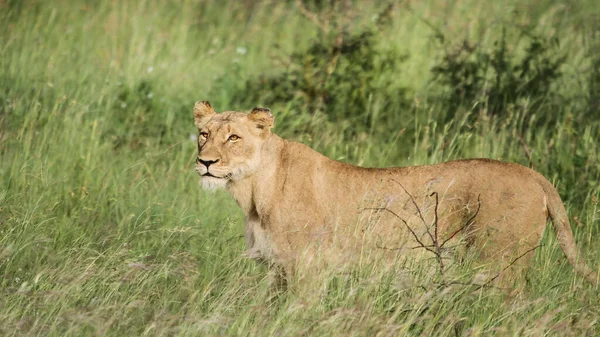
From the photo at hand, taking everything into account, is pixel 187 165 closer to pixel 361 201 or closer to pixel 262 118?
pixel 262 118

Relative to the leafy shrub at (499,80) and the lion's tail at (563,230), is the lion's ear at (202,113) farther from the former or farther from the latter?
the leafy shrub at (499,80)

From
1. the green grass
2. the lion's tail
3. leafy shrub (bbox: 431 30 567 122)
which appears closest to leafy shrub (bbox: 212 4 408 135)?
the green grass

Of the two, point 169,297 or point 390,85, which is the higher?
point 390,85

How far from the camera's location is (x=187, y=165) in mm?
6555

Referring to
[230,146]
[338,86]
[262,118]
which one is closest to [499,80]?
[338,86]

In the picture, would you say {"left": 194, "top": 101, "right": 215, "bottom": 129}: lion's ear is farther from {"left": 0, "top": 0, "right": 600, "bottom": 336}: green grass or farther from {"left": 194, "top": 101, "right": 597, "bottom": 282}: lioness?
{"left": 0, "top": 0, "right": 600, "bottom": 336}: green grass

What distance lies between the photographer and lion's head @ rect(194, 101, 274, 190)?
16.0 feet

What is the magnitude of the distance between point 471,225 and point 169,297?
1546 mm

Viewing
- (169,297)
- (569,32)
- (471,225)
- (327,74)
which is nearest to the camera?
(169,297)

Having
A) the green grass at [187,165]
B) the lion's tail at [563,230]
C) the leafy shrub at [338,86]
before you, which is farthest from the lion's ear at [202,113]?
the leafy shrub at [338,86]

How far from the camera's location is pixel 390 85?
8.30 meters

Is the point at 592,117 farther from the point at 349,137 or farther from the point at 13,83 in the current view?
the point at 13,83

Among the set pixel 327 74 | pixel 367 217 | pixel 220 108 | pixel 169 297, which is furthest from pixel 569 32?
pixel 169 297

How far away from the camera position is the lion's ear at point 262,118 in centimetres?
510
